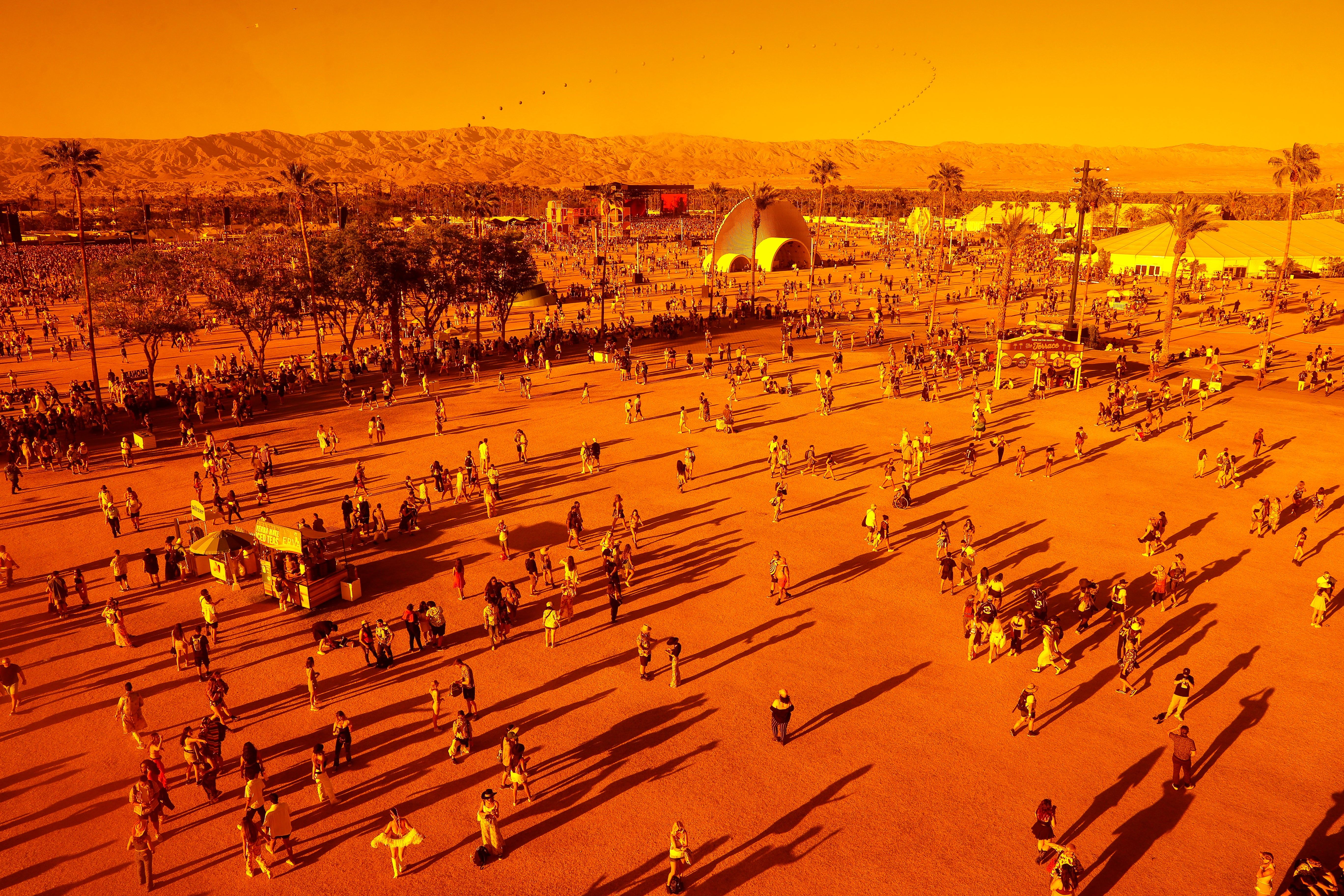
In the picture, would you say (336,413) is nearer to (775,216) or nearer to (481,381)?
(481,381)

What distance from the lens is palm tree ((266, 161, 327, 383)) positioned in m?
40.2

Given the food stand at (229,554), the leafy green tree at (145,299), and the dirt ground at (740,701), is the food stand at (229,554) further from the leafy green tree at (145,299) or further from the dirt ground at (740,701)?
the leafy green tree at (145,299)

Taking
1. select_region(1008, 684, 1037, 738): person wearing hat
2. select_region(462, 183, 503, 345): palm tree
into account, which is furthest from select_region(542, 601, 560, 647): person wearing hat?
select_region(462, 183, 503, 345): palm tree

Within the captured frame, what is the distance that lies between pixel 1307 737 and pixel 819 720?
769cm

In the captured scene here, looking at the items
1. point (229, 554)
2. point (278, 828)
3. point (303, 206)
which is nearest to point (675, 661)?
point (278, 828)

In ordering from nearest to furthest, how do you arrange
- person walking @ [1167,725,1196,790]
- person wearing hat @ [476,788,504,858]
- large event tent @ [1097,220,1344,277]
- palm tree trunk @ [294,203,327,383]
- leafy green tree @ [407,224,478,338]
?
person wearing hat @ [476,788,504,858] < person walking @ [1167,725,1196,790] < palm tree trunk @ [294,203,327,383] < leafy green tree @ [407,224,478,338] < large event tent @ [1097,220,1344,277]

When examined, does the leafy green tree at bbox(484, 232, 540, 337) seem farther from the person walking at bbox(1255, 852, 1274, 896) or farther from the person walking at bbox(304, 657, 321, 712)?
the person walking at bbox(1255, 852, 1274, 896)

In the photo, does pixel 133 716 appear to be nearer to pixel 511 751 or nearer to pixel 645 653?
pixel 511 751

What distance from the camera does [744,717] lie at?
530 inches

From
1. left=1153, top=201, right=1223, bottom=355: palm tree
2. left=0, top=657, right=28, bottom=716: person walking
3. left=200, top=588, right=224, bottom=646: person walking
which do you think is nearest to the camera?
left=0, top=657, right=28, bottom=716: person walking

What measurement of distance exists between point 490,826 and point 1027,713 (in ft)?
27.7

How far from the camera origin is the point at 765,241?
3388 inches

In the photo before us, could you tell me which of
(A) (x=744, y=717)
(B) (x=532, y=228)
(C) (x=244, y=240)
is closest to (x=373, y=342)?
(C) (x=244, y=240)

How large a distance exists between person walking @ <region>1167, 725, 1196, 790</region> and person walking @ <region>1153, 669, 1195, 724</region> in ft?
3.62
